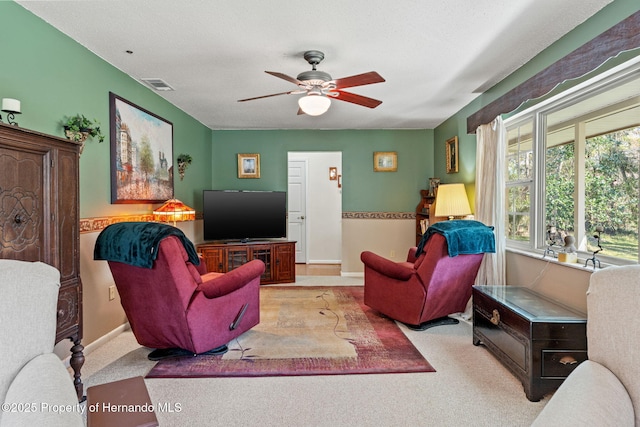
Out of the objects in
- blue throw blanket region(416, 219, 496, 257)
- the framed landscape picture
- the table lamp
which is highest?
the framed landscape picture

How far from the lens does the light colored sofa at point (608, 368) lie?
40.2 inches

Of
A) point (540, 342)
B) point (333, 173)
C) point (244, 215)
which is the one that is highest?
point (333, 173)

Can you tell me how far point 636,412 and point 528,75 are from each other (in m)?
2.74

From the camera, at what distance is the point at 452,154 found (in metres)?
4.91

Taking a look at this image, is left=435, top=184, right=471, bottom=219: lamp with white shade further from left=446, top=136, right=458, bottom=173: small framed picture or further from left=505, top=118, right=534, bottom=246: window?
left=446, top=136, right=458, bottom=173: small framed picture

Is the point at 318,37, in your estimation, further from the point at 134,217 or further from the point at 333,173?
the point at 333,173

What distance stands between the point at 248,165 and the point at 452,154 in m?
3.11

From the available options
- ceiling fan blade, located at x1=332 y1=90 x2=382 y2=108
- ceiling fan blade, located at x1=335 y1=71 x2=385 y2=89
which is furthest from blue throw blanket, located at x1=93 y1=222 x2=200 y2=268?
ceiling fan blade, located at x1=332 y1=90 x2=382 y2=108

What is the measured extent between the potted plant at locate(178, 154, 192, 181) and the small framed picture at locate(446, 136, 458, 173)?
3464mm

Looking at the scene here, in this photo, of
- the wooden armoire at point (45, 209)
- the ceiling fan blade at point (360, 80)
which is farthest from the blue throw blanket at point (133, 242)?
the ceiling fan blade at point (360, 80)

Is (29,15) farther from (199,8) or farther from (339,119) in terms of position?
(339,119)

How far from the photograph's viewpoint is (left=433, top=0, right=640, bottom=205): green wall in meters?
2.17

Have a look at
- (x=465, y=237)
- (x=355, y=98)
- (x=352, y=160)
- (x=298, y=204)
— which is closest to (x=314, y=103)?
(x=355, y=98)

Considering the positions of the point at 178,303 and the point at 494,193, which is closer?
the point at 178,303
